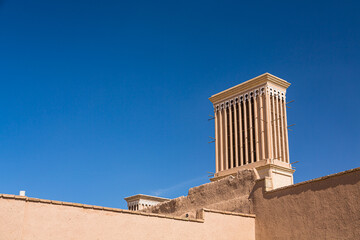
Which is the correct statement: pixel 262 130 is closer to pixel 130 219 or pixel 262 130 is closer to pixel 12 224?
pixel 130 219

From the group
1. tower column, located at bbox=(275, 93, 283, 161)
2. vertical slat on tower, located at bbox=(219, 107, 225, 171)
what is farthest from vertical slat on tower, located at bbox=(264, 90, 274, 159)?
vertical slat on tower, located at bbox=(219, 107, 225, 171)

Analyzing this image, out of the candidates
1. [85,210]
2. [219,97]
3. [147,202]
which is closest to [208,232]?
[85,210]

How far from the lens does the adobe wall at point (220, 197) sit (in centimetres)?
1295

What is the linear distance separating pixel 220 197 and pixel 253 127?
23.2 metres

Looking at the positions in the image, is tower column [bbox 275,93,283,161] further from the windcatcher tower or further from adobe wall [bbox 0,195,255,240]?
adobe wall [bbox 0,195,255,240]

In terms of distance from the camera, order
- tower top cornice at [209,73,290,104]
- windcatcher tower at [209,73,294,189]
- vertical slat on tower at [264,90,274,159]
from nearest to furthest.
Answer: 1. vertical slat on tower at [264,90,274,159]
2. windcatcher tower at [209,73,294,189]
3. tower top cornice at [209,73,290,104]

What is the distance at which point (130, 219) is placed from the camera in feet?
34.8

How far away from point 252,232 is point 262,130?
23553 millimetres

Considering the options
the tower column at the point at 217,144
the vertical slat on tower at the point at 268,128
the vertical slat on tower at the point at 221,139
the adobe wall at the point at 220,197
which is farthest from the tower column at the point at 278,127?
the adobe wall at the point at 220,197

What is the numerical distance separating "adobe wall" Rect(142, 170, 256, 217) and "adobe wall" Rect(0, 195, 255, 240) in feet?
2.51

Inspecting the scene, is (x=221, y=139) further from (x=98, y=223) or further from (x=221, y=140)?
(x=98, y=223)

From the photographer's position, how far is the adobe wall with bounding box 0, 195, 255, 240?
9156 millimetres

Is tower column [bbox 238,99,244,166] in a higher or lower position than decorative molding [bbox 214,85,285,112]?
lower

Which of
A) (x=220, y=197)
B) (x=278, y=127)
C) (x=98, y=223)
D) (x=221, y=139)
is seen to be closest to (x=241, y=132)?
(x=221, y=139)
